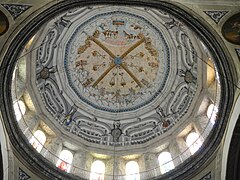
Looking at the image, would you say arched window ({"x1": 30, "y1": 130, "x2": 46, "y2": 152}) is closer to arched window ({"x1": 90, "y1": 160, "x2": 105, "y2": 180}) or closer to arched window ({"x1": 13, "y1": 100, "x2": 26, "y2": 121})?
arched window ({"x1": 13, "y1": 100, "x2": 26, "y2": 121})

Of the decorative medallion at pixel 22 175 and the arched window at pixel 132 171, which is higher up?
the arched window at pixel 132 171

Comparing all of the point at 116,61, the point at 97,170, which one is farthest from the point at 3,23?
the point at 116,61

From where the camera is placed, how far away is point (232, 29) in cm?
1199

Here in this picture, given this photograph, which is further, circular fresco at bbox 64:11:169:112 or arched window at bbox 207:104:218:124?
circular fresco at bbox 64:11:169:112

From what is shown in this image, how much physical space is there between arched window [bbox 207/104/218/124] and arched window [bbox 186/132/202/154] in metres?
1.06

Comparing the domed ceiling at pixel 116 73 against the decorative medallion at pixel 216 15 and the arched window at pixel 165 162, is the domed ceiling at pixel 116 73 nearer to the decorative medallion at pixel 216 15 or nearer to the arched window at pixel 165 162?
the arched window at pixel 165 162

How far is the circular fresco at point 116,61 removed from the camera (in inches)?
795

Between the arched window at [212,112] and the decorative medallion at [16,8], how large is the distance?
8956mm

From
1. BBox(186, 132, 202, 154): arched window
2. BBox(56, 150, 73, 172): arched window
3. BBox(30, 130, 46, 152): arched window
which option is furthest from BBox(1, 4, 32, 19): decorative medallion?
BBox(186, 132, 202, 154): arched window

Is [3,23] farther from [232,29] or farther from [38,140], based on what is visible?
[232,29]

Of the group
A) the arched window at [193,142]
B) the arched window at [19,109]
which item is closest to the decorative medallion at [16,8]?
the arched window at [19,109]

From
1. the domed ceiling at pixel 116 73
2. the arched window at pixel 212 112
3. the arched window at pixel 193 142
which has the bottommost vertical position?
the arched window at pixel 193 142

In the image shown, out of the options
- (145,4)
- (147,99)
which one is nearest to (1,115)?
(145,4)

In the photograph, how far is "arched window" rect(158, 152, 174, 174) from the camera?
678 inches
